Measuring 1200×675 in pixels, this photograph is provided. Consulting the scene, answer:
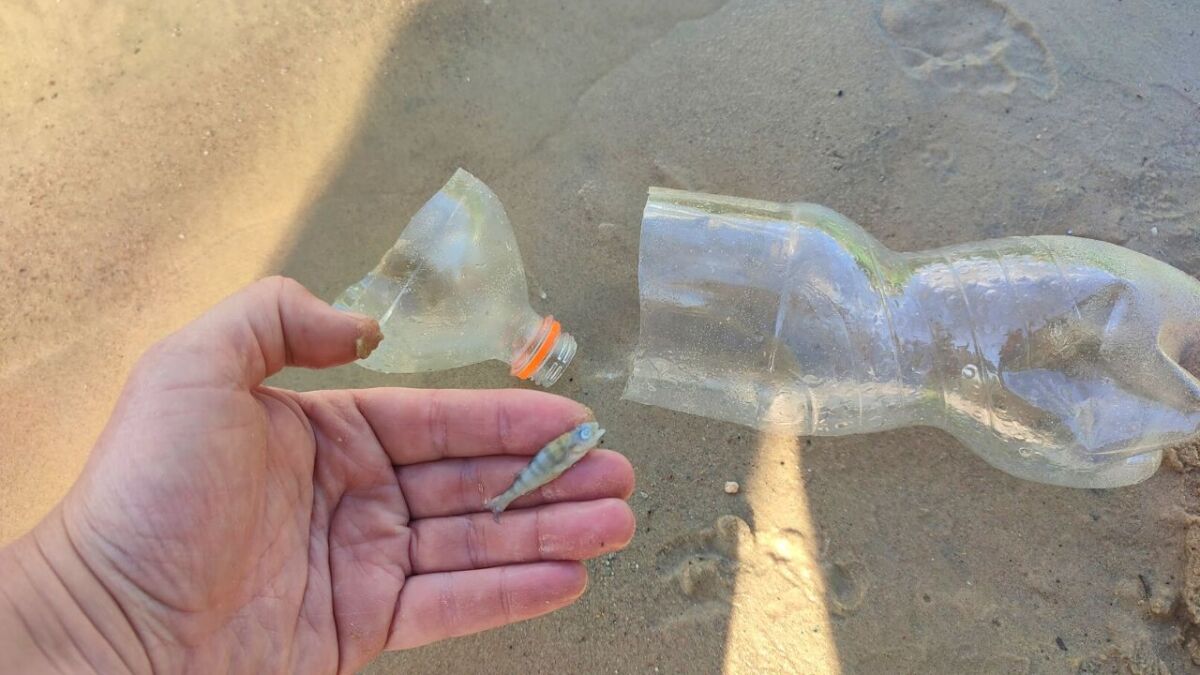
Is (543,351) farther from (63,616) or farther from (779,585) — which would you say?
(63,616)

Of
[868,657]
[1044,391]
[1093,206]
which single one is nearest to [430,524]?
[868,657]

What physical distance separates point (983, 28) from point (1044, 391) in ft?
4.50

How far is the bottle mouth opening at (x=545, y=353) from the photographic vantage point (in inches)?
99.6

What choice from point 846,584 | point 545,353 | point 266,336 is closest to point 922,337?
point 846,584

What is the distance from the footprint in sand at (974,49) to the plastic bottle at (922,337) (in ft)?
2.11

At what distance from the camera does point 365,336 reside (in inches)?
78.3

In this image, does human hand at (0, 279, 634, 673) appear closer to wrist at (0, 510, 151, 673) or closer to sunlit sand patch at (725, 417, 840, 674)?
wrist at (0, 510, 151, 673)

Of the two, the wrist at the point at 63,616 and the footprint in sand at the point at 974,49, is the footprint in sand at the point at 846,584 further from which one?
the wrist at the point at 63,616

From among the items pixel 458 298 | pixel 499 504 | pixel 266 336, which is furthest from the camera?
pixel 458 298

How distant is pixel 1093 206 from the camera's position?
2.71m

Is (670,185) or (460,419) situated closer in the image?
(460,419)

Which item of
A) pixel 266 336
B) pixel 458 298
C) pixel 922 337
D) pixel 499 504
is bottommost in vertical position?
pixel 922 337

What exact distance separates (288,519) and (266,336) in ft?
1.60

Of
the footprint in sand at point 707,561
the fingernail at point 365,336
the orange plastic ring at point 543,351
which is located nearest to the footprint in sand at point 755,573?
the footprint in sand at point 707,561
